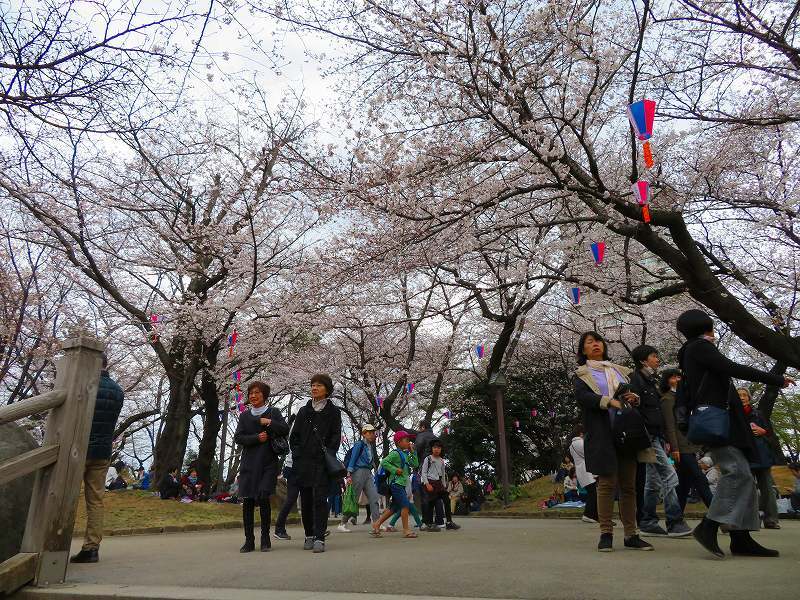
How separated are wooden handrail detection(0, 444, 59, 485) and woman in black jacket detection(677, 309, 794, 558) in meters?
4.56

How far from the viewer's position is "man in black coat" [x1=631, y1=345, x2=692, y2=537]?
19.9 ft

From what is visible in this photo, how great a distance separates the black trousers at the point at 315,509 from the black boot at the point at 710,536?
3329 millimetres

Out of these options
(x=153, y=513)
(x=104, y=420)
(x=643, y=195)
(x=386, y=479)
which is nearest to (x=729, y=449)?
(x=643, y=195)

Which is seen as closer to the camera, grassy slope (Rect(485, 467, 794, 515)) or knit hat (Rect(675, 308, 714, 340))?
knit hat (Rect(675, 308, 714, 340))

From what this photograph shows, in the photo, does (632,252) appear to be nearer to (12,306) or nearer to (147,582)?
(147,582)

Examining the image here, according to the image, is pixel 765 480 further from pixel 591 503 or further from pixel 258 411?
pixel 258 411

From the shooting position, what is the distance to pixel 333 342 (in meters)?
25.2

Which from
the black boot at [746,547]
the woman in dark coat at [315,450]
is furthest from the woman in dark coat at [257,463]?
the black boot at [746,547]

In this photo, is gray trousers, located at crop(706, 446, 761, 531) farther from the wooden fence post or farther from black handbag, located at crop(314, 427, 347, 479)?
the wooden fence post

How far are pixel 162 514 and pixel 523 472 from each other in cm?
1646

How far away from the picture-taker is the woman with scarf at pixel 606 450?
492 centimetres

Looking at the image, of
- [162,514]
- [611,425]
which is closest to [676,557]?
[611,425]

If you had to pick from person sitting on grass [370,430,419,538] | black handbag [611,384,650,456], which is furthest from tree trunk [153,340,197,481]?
black handbag [611,384,650,456]

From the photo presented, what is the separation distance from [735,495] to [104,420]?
17.2 feet
